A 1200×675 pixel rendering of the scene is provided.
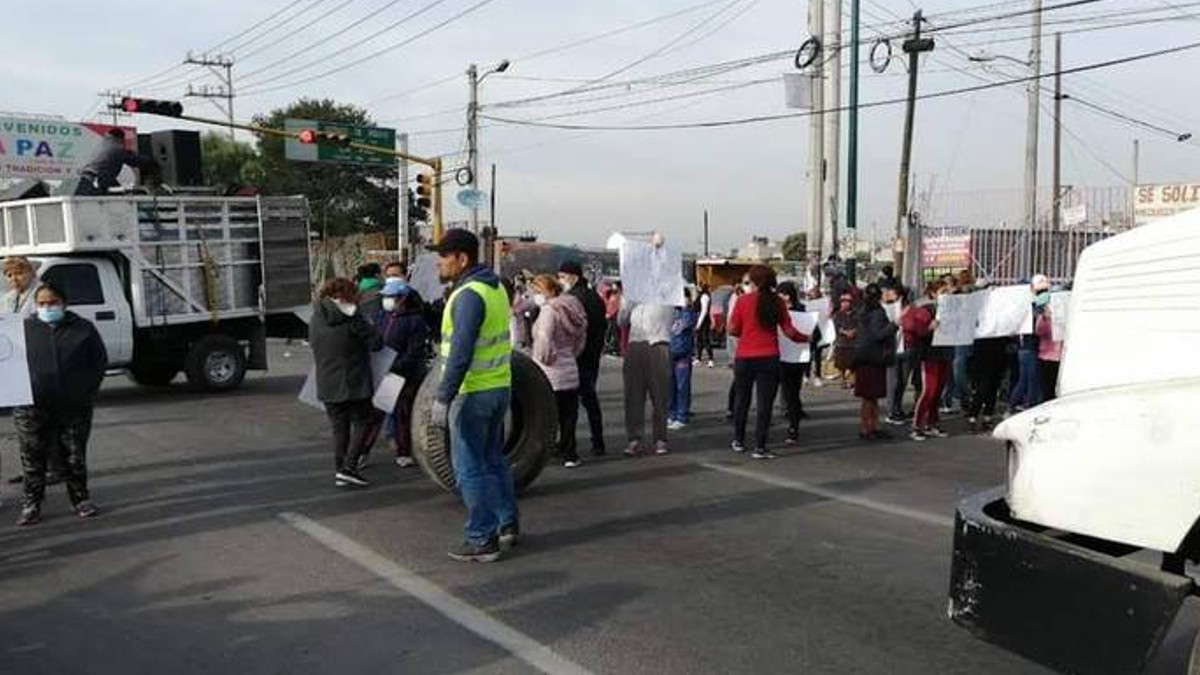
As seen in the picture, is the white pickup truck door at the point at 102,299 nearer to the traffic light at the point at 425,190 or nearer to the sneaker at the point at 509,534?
the sneaker at the point at 509,534

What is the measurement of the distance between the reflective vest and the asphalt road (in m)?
1.03

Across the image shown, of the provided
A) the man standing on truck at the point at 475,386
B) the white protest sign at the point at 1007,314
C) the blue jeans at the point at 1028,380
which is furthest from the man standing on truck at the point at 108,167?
the blue jeans at the point at 1028,380

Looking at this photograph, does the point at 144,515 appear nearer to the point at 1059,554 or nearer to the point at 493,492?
the point at 493,492

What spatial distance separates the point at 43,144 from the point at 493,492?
37.0m

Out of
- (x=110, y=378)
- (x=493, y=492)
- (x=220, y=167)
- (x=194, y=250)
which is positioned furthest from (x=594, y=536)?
(x=220, y=167)

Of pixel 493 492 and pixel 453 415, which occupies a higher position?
pixel 453 415

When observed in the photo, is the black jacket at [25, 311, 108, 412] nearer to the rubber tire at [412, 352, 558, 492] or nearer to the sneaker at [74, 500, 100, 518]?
the sneaker at [74, 500, 100, 518]

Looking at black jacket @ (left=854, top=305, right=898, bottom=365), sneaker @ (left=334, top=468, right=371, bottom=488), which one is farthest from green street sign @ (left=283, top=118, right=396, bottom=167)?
sneaker @ (left=334, top=468, right=371, bottom=488)

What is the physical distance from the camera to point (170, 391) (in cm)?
1572

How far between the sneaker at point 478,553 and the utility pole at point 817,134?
15867mm

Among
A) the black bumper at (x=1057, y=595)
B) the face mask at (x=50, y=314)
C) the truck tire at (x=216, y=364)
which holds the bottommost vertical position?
the truck tire at (x=216, y=364)

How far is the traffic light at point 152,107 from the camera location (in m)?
22.8

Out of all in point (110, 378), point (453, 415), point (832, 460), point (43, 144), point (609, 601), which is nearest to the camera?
point (609, 601)

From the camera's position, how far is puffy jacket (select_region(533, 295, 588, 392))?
31.1ft
